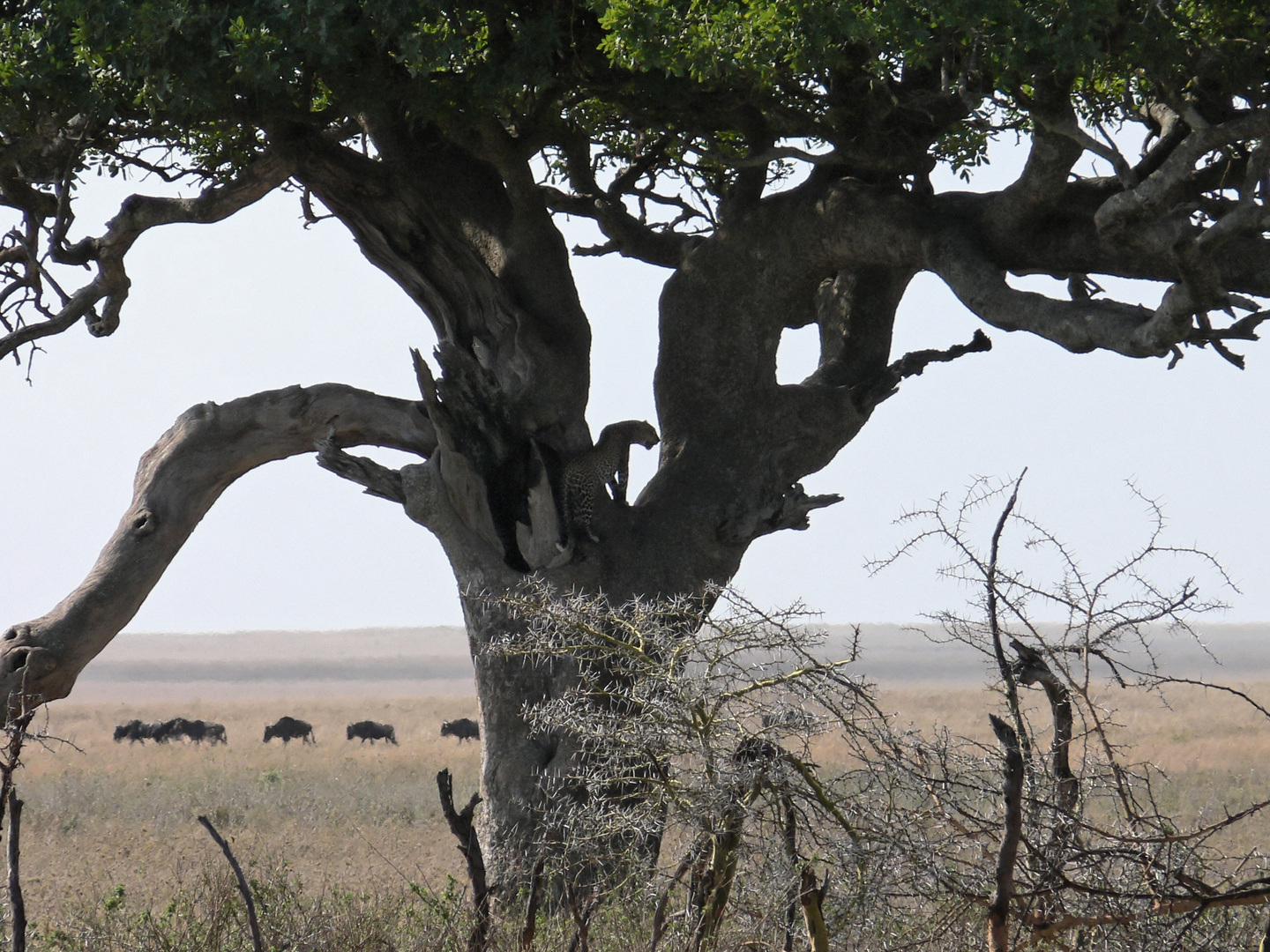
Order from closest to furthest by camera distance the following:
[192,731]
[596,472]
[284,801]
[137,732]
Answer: [596,472], [284,801], [137,732], [192,731]

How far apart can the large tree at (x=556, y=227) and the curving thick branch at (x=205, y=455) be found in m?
0.02

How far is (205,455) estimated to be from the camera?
30.6 feet

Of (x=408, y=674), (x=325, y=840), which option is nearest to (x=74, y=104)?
(x=325, y=840)

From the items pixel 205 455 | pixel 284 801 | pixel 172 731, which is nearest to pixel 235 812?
pixel 284 801

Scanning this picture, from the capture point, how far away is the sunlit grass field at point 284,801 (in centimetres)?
992

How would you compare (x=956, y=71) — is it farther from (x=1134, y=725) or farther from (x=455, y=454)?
(x=1134, y=725)

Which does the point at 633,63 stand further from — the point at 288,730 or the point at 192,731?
the point at 192,731

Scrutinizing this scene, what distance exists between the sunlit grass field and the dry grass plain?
38 millimetres

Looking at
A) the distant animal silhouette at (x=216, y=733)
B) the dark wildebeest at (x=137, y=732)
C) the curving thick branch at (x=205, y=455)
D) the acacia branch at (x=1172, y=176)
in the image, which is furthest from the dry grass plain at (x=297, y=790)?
the acacia branch at (x=1172, y=176)

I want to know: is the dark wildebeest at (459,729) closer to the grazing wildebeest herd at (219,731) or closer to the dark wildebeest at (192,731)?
the grazing wildebeest herd at (219,731)

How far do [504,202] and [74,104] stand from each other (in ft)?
10.1

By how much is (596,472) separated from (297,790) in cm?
1021

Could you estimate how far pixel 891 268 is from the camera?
9.76 m

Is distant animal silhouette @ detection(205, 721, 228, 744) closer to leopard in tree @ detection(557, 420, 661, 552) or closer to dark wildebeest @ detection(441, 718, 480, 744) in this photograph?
dark wildebeest @ detection(441, 718, 480, 744)
